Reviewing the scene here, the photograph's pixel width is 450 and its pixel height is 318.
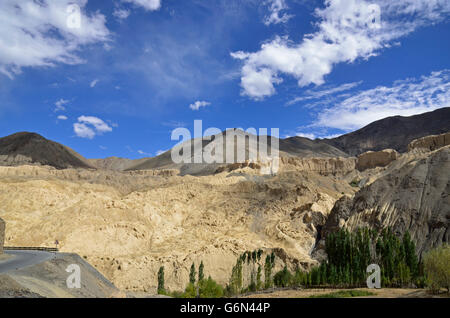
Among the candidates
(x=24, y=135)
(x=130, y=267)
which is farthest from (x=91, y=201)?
(x=24, y=135)

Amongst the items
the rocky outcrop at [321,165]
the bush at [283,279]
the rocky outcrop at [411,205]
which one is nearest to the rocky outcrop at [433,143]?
the rocky outcrop at [321,165]

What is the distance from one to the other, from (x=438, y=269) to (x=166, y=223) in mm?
41219

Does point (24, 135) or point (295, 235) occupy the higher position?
point (24, 135)

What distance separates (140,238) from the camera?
5200cm

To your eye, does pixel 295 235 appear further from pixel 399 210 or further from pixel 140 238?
pixel 140 238

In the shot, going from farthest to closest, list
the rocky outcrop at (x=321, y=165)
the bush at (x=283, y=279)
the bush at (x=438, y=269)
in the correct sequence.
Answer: the rocky outcrop at (x=321, y=165), the bush at (x=283, y=279), the bush at (x=438, y=269)

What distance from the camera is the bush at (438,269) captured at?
81.9ft

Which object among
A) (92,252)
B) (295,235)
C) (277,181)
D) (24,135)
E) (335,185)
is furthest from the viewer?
(24,135)

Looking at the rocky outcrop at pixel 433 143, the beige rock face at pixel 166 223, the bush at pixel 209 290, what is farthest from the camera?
the rocky outcrop at pixel 433 143

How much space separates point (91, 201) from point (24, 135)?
10920 centimetres

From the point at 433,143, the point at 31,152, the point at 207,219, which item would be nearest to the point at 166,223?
the point at 207,219

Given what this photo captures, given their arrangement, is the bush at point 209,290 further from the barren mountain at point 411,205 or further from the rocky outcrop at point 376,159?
the rocky outcrop at point 376,159

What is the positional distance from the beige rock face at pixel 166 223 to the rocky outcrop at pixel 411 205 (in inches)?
300
